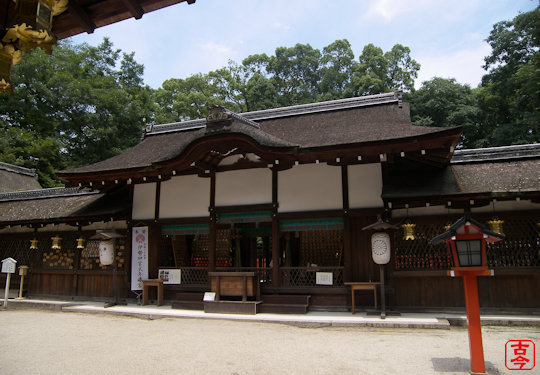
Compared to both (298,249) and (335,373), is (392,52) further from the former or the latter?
(335,373)

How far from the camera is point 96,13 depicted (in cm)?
364

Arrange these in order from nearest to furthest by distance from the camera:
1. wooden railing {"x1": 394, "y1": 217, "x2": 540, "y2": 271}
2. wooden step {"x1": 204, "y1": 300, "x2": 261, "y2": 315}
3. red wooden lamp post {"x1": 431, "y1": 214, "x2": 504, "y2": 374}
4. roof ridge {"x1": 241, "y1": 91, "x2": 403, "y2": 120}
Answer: red wooden lamp post {"x1": 431, "y1": 214, "x2": 504, "y2": 374}, wooden railing {"x1": 394, "y1": 217, "x2": 540, "y2": 271}, wooden step {"x1": 204, "y1": 300, "x2": 261, "y2": 315}, roof ridge {"x1": 241, "y1": 91, "x2": 403, "y2": 120}

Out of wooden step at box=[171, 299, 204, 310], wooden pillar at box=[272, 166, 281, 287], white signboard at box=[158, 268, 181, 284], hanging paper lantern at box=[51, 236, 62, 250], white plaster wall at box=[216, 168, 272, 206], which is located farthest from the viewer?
hanging paper lantern at box=[51, 236, 62, 250]

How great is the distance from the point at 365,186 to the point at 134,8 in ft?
22.8

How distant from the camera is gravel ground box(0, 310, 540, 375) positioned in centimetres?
500

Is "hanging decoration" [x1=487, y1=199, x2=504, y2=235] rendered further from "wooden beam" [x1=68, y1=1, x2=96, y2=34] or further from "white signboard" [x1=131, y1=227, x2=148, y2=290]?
"white signboard" [x1=131, y1=227, x2=148, y2=290]

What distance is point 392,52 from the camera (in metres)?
31.2

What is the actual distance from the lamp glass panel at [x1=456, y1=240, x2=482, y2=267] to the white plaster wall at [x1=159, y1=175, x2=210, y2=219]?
23.4 ft

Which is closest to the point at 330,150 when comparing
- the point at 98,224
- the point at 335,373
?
the point at 335,373

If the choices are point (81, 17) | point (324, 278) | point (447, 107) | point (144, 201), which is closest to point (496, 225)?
point (324, 278)

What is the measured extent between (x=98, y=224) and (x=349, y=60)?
27948 mm

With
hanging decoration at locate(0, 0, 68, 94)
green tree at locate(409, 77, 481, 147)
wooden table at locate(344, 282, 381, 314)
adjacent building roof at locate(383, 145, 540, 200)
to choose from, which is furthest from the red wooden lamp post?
green tree at locate(409, 77, 481, 147)

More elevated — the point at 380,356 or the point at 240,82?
the point at 240,82

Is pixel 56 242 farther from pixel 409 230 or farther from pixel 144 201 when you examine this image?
pixel 409 230
